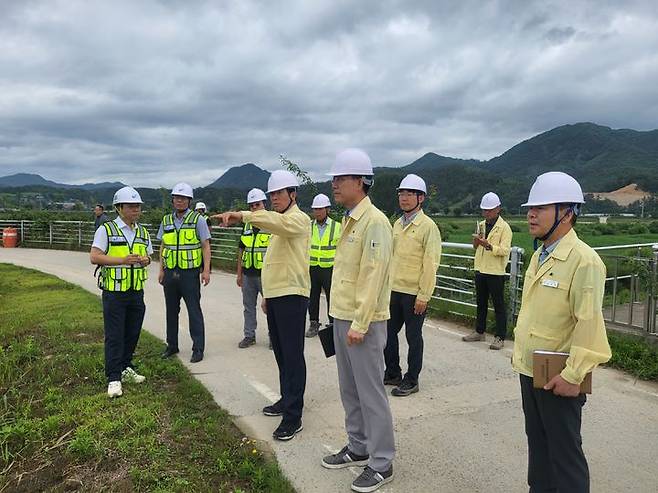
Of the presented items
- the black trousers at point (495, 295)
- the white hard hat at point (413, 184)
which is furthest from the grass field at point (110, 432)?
the black trousers at point (495, 295)

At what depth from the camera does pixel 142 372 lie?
5477mm

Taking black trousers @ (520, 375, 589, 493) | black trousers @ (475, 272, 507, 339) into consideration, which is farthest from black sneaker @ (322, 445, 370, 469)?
black trousers @ (475, 272, 507, 339)

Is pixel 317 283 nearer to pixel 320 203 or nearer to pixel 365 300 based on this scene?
pixel 320 203

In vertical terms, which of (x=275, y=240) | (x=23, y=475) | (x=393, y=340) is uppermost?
(x=275, y=240)

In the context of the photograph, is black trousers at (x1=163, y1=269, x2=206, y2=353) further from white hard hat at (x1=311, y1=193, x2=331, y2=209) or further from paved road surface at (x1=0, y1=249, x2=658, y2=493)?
white hard hat at (x1=311, y1=193, x2=331, y2=209)

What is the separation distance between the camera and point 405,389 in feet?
16.2

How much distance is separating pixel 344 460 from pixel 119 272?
279cm

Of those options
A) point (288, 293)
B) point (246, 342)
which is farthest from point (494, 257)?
point (288, 293)

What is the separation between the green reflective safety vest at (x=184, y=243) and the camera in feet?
19.5

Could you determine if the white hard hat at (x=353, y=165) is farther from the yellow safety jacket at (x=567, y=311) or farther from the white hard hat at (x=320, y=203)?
the white hard hat at (x=320, y=203)

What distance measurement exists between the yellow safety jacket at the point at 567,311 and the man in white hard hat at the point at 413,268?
2064 mm

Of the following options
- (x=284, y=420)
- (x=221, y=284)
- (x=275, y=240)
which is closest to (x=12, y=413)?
(x=284, y=420)

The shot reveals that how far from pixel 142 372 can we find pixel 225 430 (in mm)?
1821

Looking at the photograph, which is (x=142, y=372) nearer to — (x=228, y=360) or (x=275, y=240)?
(x=228, y=360)
